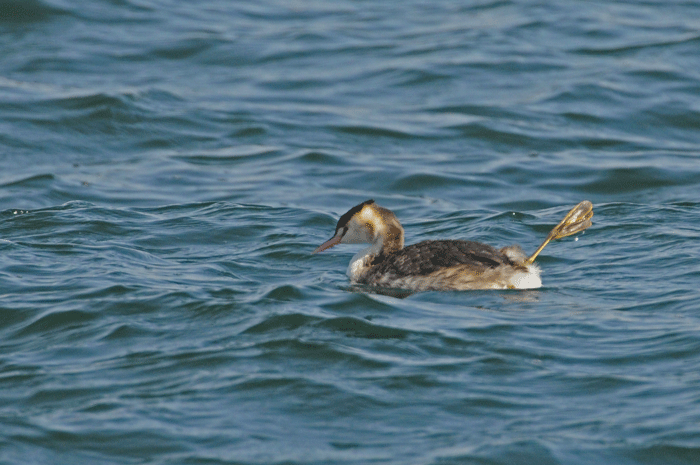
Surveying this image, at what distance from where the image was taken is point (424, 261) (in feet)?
27.9

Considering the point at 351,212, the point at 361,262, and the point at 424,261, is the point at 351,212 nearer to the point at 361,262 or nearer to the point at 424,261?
the point at 361,262

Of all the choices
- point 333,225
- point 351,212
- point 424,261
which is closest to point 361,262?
point 351,212

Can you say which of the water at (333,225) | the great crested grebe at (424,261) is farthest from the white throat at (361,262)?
the water at (333,225)

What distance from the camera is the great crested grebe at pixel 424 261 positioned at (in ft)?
27.6

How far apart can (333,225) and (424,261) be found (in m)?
2.61

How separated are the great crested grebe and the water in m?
0.19

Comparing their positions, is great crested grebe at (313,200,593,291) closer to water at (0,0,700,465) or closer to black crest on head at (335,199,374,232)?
black crest on head at (335,199,374,232)

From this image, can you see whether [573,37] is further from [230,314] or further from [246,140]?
[230,314]

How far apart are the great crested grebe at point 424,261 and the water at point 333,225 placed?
0.62ft

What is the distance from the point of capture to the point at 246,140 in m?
14.8

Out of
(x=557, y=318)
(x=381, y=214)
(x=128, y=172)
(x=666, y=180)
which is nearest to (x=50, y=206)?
(x=128, y=172)

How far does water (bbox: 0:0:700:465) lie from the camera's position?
5.96 m

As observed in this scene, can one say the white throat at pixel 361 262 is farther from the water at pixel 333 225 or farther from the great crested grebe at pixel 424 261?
the water at pixel 333 225

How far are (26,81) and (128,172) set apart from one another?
4346 mm
